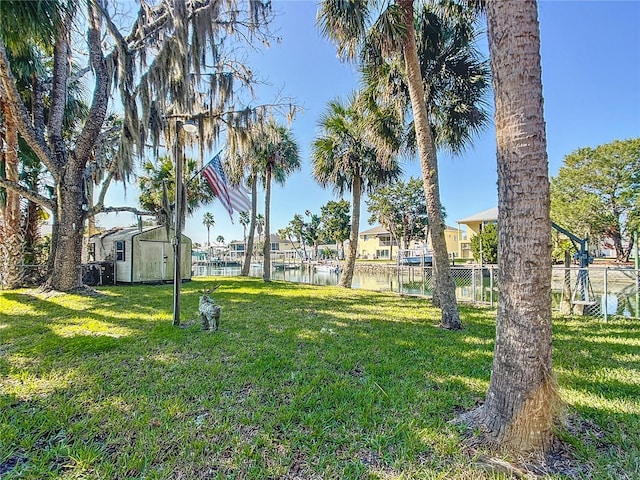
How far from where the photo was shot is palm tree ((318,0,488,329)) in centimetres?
532

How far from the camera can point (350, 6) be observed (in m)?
5.28

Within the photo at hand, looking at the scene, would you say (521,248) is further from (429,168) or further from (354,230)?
(354,230)

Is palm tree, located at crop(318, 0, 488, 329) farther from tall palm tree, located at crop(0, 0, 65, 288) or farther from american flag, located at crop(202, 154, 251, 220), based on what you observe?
tall palm tree, located at crop(0, 0, 65, 288)

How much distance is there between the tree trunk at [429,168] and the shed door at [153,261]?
1102cm

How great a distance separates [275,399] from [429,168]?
4.54 m

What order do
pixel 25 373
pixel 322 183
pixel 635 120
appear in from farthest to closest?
pixel 635 120
pixel 322 183
pixel 25 373

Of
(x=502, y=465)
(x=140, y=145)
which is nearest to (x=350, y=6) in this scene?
(x=140, y=145)

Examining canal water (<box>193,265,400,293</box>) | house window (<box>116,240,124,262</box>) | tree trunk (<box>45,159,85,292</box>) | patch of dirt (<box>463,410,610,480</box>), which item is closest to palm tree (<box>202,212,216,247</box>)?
canal water (<box>193,265,400,293</box>)

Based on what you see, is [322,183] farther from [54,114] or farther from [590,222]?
[590,222]

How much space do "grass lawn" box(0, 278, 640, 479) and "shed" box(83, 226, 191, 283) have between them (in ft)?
22.2

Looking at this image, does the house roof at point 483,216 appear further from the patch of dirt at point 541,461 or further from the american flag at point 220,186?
the patch of dirt at point 541,461

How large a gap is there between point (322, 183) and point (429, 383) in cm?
998

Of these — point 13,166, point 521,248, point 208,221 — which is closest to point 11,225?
point 13,166

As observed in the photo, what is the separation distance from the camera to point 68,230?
7.95 metres
